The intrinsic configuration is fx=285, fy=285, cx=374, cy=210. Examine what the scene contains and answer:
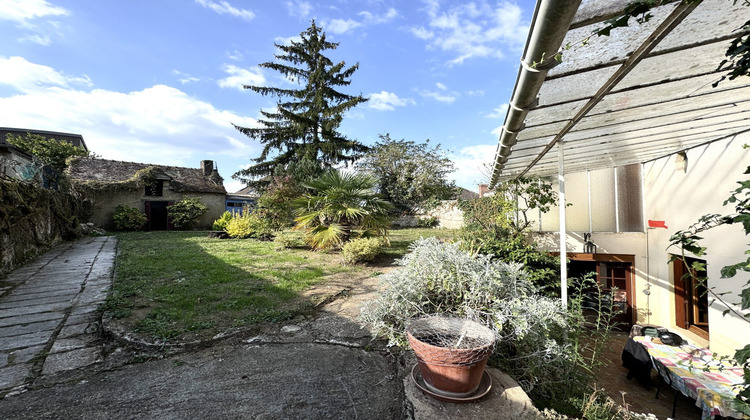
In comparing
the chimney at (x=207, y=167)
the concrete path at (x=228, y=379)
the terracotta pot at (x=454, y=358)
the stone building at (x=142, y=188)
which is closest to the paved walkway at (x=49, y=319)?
the concrete path at (x=228, y=379)

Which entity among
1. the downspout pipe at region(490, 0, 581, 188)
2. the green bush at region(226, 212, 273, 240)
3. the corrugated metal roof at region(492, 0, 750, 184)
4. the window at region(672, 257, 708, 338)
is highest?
the corrugated metal roof at region(492, 0, 750, 184)

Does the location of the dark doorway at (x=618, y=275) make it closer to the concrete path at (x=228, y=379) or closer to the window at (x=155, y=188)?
the concrete path at (x=228, y=379)

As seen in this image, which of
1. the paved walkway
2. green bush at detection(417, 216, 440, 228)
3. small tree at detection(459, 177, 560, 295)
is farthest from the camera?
green bush at detection(417, 216, 440, 228)

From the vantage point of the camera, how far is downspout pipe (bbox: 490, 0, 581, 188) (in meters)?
1.18

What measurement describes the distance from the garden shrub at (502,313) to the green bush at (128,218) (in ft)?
63.7

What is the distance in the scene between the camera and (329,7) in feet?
24.5

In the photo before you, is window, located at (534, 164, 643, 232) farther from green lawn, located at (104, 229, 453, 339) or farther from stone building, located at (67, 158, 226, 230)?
stone building, located at (67, 158, 226, 230)

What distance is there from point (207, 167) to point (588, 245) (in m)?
24.0

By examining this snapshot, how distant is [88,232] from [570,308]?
19.3 metres

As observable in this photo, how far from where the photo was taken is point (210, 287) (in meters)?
5.29

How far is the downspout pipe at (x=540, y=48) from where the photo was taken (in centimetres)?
118

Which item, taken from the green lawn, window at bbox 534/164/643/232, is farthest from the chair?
the green lawn

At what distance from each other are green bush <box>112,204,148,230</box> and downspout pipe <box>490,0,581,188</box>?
20845mm

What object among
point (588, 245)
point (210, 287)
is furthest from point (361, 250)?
point (588, 245)
